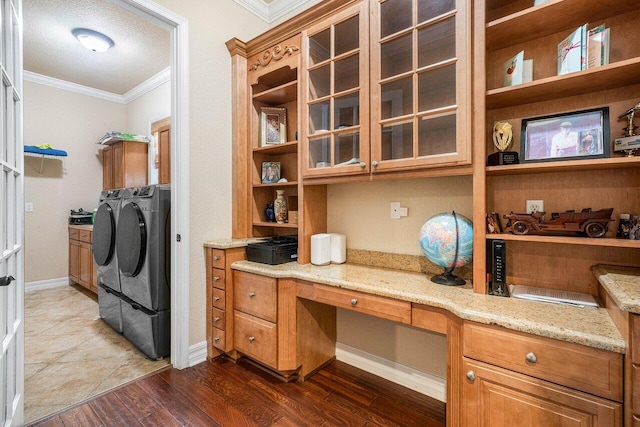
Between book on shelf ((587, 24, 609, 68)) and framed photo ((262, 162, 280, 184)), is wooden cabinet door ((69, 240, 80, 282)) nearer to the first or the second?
framed photo ((262, 162, 280, 184))

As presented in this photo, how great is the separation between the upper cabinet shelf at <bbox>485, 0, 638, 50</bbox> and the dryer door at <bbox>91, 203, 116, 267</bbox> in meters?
3.17

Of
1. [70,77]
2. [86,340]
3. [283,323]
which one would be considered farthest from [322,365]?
[70,77]

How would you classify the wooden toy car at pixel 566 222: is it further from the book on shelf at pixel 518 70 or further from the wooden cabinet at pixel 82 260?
the wooden cabinet at pixel 82 260

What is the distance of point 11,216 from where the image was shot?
1324mm

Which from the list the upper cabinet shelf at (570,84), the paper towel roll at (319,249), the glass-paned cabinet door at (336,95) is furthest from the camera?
the paper towel roll at (319,249)

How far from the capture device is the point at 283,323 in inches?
75.8

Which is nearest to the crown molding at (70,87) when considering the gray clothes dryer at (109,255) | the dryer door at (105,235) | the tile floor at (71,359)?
the gray clothes dryer at (109,255)

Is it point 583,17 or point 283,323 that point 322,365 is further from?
point 583,17

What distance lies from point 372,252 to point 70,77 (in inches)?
191

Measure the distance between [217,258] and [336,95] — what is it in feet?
4.79

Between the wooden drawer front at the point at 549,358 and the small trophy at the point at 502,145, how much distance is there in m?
0.79

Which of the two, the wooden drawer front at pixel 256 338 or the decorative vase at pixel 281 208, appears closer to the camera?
the wooden drawer front at pixel 256 338

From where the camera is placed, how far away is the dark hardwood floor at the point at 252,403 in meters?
1.63

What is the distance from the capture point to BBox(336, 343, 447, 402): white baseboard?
1.84 metres
